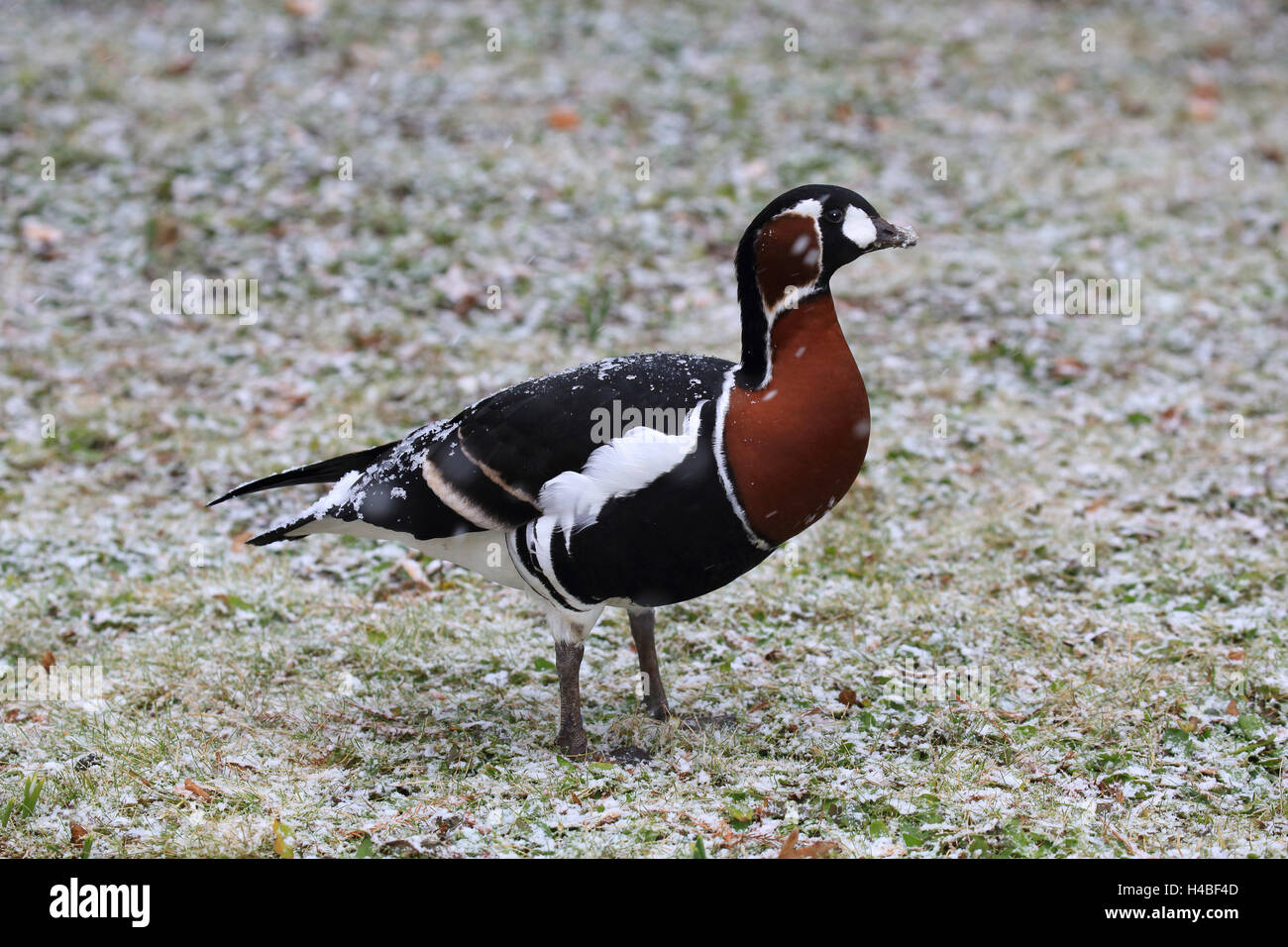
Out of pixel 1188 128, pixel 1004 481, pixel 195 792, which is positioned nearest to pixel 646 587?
pixel 195 792

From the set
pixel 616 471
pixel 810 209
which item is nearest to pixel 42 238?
pixel 616 471

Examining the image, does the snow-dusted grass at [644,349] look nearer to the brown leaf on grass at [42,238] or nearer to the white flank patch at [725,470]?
the brown leaf on grass at [42,238]

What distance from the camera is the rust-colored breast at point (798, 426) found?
4637 mm

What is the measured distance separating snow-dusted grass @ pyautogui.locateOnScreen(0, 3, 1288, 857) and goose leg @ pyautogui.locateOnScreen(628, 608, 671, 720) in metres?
0.26

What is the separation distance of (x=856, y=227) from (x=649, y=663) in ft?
6.88

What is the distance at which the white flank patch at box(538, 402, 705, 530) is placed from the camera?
4703 millimetres

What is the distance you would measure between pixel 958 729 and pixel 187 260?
8150 mm

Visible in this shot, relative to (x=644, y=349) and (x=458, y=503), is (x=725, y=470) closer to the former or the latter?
(x=458, y=503)

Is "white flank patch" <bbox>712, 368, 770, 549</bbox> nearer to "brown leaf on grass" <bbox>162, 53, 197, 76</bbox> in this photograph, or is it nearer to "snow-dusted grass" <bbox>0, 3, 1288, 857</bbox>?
"snow-dusted grass" <bbox>0, 3, 1288, 857</bbox>

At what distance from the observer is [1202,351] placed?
9.91m

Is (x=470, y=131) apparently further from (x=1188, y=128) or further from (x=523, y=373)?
(x=1188, y=128)

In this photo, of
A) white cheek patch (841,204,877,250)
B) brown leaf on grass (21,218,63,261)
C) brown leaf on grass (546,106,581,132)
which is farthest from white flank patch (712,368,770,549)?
brown leaf on grass (546,106,581,132)

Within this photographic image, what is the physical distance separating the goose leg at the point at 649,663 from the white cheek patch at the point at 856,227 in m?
1.80
